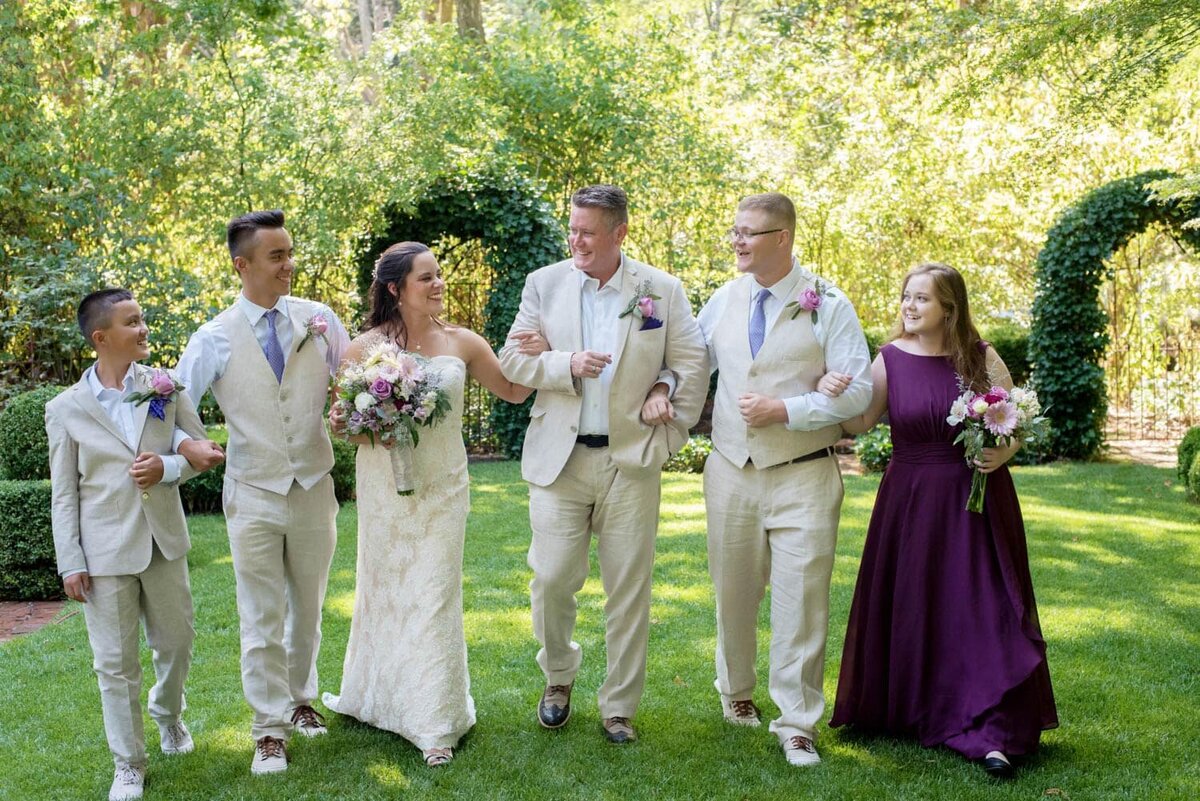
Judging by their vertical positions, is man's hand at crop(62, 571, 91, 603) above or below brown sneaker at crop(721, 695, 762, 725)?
above

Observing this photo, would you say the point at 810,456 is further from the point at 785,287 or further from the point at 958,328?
the point at 958,328

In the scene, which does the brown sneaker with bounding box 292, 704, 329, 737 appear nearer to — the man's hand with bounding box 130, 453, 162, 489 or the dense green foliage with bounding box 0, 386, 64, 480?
the man's hand with bounding box 130, 453, 162, 489

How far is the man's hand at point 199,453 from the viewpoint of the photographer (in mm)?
4539

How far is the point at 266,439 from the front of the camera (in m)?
4.71

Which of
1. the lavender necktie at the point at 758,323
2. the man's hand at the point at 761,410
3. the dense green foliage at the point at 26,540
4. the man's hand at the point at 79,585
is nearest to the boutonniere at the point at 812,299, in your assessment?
the lavender necktie at the point at 758,323

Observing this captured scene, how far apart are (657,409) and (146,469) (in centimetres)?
197

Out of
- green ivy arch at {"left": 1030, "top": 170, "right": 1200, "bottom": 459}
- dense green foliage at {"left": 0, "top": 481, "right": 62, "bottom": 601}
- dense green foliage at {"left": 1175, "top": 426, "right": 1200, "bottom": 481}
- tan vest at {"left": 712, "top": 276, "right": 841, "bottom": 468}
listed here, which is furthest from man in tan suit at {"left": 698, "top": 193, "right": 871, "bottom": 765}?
green ivy arch at {"left": 1030, "top": 170, "right": 1200, "bottom": 459}

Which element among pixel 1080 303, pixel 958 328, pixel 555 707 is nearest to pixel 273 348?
pixel 555 707

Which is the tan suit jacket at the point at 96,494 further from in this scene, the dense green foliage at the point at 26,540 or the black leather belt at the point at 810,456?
the dense green foliage at the point at 26,540

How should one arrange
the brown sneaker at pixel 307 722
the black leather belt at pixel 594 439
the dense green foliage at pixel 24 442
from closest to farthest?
1. the black leather belt at pixel 594 439
2. the brown sneaker at pixel 307 722
3. the dense green foliage at pixel 24 442

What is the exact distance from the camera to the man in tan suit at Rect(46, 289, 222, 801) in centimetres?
445

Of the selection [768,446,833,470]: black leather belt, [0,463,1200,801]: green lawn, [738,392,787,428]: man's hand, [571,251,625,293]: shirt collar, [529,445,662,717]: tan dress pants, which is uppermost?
[571,251,625,293]: shirt collar

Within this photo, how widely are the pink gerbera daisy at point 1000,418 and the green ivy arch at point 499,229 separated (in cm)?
899

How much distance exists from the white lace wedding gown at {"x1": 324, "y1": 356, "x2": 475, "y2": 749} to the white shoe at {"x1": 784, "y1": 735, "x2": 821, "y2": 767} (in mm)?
1328
